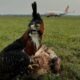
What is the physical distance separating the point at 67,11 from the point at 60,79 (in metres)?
2.94

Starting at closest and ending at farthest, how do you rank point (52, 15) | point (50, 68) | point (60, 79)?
point (52, 15), point (50, 68), point (60, 79)

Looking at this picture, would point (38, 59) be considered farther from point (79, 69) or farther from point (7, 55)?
point (79, 69)

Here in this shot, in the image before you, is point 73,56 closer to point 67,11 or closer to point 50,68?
point 50,68

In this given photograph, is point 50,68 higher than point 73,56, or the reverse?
point 50,68

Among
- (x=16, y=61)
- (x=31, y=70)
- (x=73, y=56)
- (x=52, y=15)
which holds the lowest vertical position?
(x=73, y=56)

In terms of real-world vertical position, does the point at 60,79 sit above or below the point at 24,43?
below

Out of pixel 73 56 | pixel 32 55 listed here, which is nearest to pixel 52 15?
pixel 32 55

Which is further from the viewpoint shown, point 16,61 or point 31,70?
point 31,70

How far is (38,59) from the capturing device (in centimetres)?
564

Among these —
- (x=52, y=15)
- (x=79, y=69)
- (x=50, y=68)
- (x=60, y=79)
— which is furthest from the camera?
(x=79, y=69)

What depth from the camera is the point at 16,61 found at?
4852mm

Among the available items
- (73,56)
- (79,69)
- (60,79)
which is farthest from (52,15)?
(73,56)

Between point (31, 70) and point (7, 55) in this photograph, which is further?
point (31, 70)

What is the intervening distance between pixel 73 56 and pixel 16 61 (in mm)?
5968
